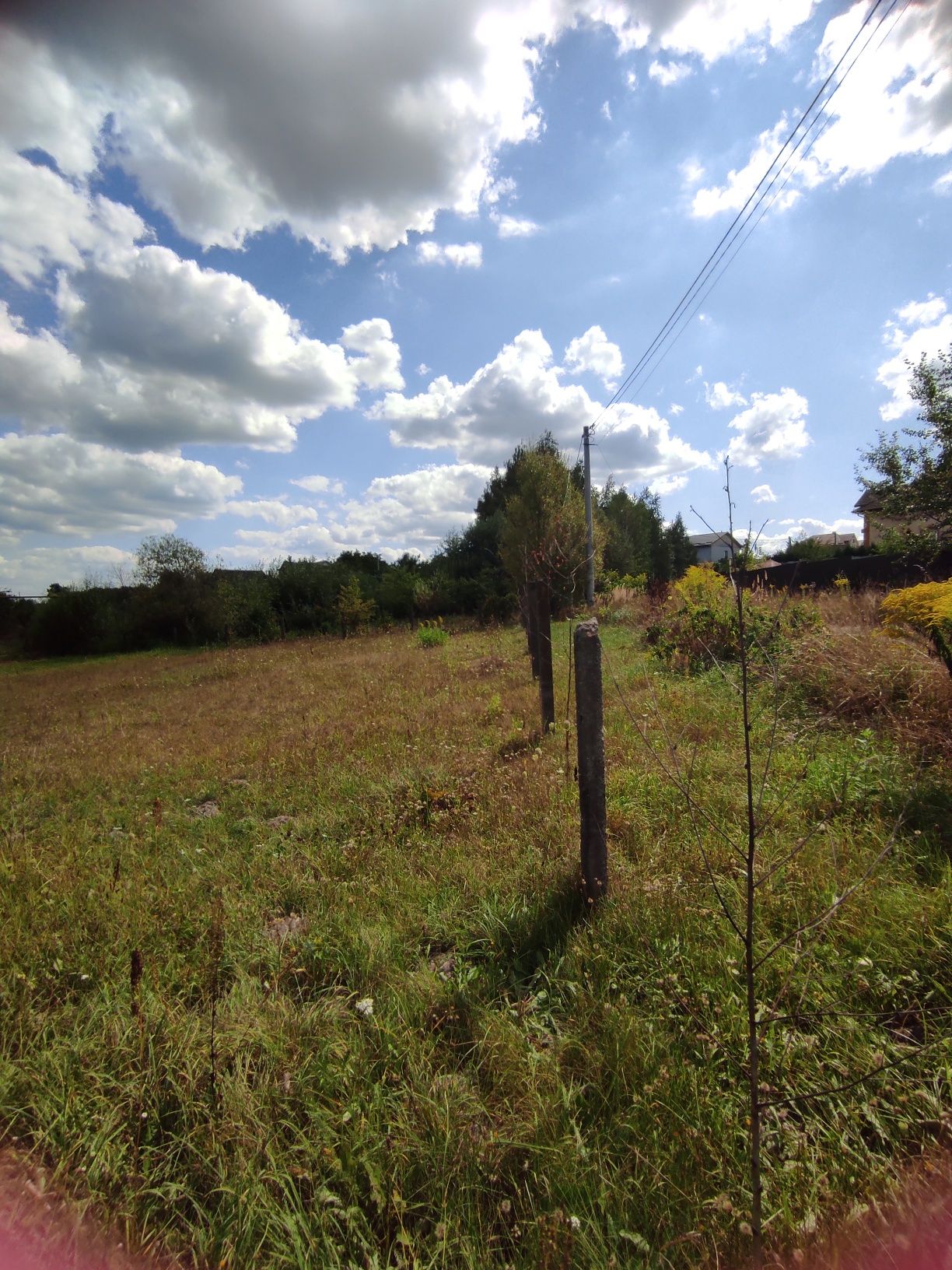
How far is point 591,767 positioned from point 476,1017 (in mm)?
1092

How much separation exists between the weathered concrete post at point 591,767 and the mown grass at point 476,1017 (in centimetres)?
16

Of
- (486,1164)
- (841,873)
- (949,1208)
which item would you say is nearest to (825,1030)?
(949,1208)

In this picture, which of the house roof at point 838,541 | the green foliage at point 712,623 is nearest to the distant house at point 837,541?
the house roof at point 838,541

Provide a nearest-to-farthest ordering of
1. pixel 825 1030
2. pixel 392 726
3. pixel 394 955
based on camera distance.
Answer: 1. pixel 825 1030
2. pixel 394 955
3. pixel 392 726

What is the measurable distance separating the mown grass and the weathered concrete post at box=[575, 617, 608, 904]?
160 mm

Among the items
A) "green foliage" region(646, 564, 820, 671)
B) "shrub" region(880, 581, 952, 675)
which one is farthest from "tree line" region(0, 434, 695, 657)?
"shrub" region(880, 581, 952, 675)

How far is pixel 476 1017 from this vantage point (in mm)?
1930

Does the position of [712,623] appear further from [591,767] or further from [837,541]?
[837,541]

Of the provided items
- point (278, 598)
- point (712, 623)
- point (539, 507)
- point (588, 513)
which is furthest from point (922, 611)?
point (278, 598)

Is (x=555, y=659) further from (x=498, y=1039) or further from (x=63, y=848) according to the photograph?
(x=498, y=1039)

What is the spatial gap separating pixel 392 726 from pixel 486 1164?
16.0 feet

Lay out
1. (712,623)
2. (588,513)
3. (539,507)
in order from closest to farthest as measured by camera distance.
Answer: (712,623)
(588,513)
(539,507)

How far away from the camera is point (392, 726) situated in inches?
245

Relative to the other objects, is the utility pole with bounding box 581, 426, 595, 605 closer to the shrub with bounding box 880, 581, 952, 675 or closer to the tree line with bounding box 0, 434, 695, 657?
the tree line with bounding box 0, 434, 695, 657
